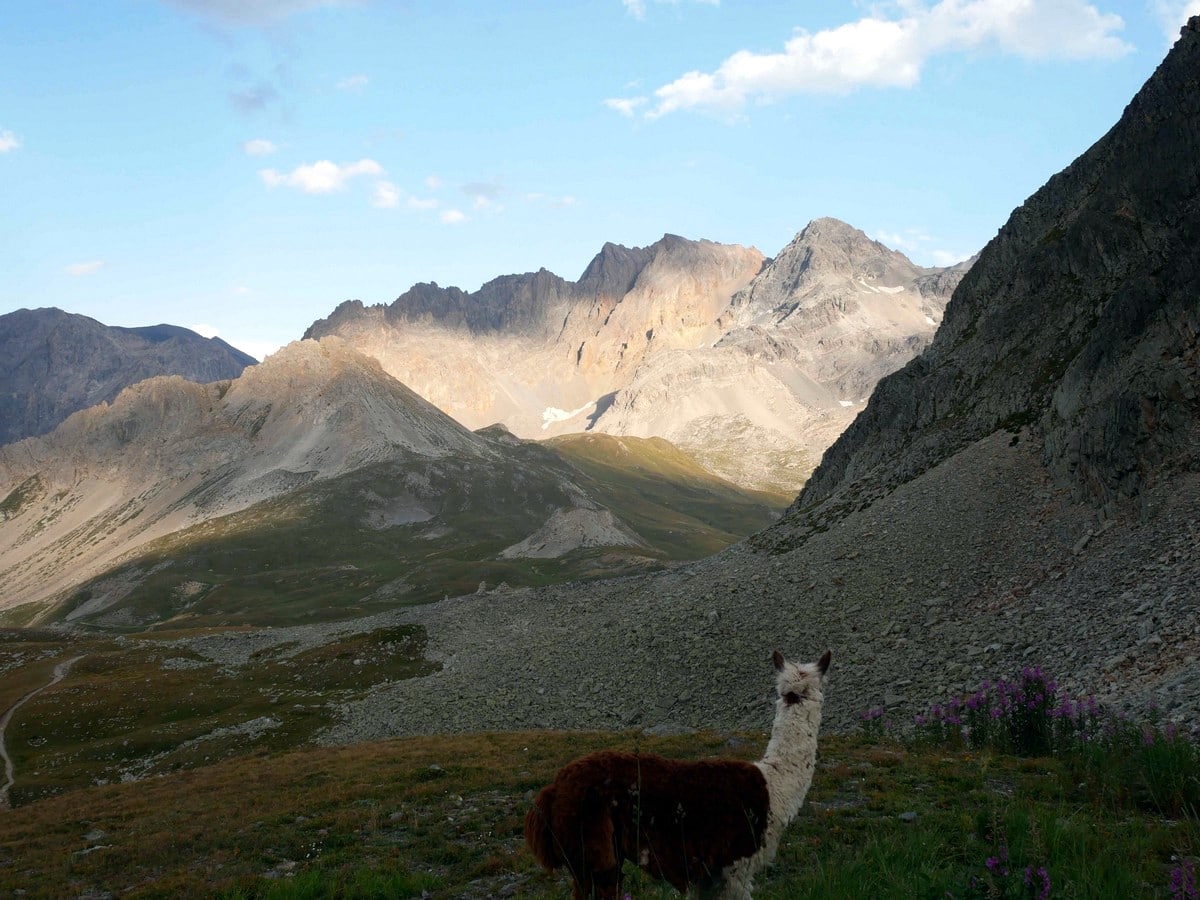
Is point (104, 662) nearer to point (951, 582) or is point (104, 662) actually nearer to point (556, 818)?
point (951, 582)

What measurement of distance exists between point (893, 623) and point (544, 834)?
109 feet

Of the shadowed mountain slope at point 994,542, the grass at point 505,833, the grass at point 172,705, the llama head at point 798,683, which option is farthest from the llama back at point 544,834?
the grass at point 172,705

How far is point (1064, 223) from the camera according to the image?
221ft

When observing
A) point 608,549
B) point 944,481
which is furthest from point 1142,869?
point 608,549

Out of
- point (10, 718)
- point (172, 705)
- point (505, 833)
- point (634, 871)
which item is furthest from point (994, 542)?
point (10, 718)

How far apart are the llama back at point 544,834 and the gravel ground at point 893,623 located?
16.8 m

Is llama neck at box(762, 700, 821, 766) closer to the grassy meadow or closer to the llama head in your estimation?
the llama head

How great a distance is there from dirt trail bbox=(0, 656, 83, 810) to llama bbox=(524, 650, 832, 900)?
46211 millimetres

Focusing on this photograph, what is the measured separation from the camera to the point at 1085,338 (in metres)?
56.5

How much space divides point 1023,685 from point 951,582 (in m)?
20.8

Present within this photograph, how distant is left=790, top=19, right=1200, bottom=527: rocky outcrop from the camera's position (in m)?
40.0

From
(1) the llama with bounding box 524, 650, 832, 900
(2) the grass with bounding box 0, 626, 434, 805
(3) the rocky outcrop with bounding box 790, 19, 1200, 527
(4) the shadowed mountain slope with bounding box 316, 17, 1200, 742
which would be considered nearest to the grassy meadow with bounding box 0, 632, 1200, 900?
(1) the llama with bounding box 524, 650, 832, 900

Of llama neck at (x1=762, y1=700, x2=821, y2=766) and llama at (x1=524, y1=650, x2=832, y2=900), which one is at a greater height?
llama neck at (x1=762, y1=700, x2=821, y2=766)

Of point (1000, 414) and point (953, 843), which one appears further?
point (1000, 414)
